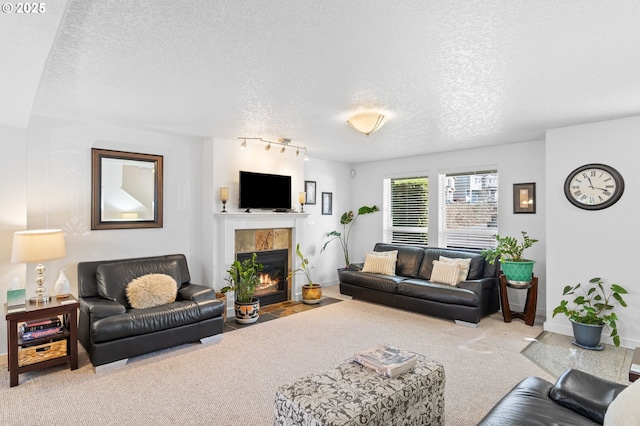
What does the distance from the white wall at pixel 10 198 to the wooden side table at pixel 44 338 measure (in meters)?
0.34

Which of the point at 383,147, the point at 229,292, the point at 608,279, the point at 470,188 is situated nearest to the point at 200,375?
the point at 229,292

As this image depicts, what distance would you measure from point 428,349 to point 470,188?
3.05 metres

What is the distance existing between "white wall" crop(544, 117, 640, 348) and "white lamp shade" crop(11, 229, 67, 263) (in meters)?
5.43

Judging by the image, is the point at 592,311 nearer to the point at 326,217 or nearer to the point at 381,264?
the point at 381,264

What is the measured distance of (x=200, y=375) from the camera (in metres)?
3.13

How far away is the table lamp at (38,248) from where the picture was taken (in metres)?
3.11

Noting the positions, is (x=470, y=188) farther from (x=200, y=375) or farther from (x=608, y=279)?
(x=200, y=375)

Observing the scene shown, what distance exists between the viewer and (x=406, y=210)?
21.8 ft

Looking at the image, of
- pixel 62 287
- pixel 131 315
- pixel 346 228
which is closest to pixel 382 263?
pixel 346 228

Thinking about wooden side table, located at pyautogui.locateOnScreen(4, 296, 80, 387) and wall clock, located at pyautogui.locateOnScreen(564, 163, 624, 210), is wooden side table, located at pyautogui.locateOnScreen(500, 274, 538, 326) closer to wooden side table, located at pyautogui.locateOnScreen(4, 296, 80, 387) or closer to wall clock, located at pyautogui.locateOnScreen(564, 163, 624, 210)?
wall clock, located at pyautogui.locateOnScreen(564, 163, 624, 210)

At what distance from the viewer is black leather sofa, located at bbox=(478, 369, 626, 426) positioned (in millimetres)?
1688

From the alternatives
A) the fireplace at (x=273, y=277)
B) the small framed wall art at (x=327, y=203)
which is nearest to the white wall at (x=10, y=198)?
the fireplace at (x=273, y=277)

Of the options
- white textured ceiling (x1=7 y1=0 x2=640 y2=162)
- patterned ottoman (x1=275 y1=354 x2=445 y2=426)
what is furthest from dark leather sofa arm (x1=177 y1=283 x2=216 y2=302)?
patterned ottoman (x1=275 y1=354 x2=445 y2=426)

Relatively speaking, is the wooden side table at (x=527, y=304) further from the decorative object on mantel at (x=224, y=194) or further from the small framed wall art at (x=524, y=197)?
the decorative object on mantel at (x=224, y=194)
